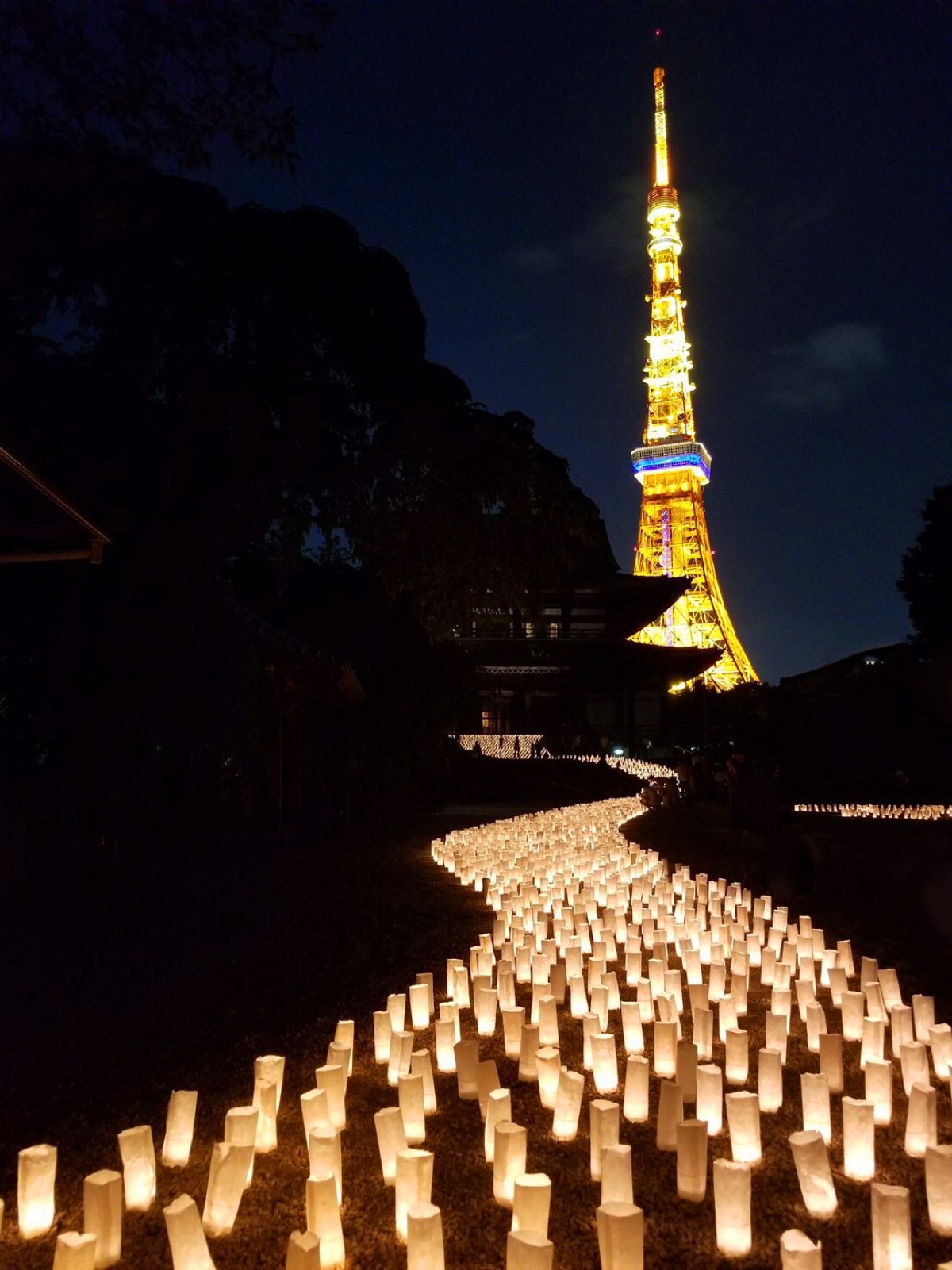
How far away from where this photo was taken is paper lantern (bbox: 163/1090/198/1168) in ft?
8.57

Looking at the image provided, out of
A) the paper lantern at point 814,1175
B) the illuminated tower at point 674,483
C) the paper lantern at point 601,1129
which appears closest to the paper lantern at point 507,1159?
the paper lantern at point 601,1129

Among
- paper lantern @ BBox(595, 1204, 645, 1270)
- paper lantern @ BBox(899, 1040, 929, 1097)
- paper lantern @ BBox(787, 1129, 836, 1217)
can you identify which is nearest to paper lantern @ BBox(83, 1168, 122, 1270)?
paper lantern @ BBox(595, 1204, 645, 1270)

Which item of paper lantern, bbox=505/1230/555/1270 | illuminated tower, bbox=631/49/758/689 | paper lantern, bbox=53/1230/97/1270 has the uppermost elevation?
illuminated tower, bbox=631/49/758/689

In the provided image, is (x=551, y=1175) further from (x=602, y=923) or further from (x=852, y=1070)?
(x=602, y=923)

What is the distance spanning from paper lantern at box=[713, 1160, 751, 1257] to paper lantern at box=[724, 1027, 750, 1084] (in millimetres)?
1085

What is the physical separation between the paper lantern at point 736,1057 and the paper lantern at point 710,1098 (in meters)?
0.42

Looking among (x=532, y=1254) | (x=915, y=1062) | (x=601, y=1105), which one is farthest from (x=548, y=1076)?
(x=532, y=1254)

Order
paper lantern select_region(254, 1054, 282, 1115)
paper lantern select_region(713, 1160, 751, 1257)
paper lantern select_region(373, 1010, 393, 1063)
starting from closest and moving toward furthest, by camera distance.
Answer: paper lantern select_region(713, 1160, 751, 1257) < paper lantern select_region(254, 1054, 282, 1115) < paper lantern select_region(373, 1010, 393, 1063)

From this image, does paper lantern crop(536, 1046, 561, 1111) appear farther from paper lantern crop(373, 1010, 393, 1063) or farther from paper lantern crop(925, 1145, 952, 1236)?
paper lantern crop(925, 1145, 952, 1236)

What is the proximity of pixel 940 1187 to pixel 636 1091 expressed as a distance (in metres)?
0.93

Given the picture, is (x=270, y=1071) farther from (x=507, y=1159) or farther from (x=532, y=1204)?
(x=532, y=1204)

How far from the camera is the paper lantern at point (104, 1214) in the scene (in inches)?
79.9

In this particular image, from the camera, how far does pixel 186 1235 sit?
1.93 m

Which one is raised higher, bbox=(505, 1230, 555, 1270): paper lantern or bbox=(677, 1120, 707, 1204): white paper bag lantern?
bbox=(505, 1230, 555, 1270): paper lantern
